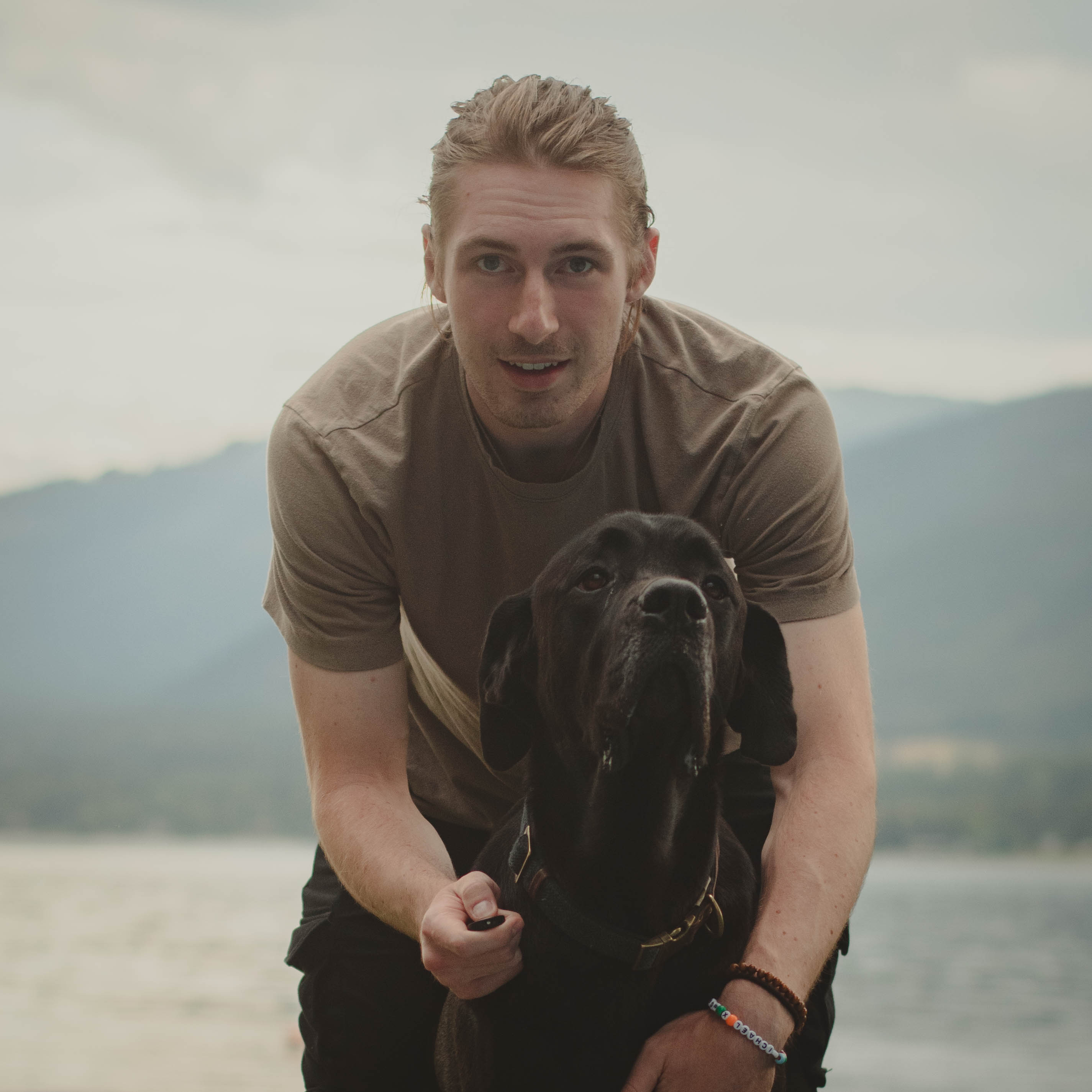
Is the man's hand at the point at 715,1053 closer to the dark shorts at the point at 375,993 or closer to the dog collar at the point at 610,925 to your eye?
the dog collar at the point at 610,925

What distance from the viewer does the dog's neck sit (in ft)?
6.10

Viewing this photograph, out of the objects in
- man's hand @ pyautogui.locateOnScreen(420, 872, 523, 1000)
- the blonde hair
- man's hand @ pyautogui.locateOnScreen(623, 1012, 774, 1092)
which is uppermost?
the blonde hair

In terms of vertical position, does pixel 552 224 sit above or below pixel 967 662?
above

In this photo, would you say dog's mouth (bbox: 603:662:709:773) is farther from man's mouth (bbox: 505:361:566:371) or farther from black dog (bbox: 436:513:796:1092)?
man's mouth (bbox: 505:361:566:371)

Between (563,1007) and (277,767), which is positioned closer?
(563,1007)

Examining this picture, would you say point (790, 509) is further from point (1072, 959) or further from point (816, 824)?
point (1072, 959)

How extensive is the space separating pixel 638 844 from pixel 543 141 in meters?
1.25

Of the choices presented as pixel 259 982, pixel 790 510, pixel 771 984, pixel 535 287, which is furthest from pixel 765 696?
pixel 259 982

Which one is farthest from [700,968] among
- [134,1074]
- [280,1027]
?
[280,1027]

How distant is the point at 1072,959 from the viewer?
31.1m

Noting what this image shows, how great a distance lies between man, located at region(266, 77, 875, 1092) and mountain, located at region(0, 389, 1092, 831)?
186 feet

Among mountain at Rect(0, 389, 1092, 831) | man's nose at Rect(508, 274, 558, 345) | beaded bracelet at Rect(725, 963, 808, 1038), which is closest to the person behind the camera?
beaded bracelet at Rect(725, 963, 808, 1038)

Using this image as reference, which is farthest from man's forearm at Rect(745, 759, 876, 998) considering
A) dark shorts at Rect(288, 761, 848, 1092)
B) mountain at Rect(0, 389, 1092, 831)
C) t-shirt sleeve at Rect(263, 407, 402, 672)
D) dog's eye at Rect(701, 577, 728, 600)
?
mountain at Rect(0, 389, 1092, 831)

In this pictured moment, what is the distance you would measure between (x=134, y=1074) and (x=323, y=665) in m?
8.11
